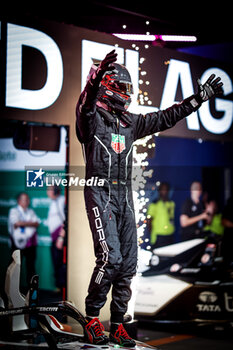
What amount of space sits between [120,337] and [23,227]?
3966 millimetres

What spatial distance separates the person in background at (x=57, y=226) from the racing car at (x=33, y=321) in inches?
152

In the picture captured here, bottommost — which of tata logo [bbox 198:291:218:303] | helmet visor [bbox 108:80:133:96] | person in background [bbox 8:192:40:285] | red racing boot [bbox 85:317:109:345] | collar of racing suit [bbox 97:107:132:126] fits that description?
tata logo [bbox 198:291:218:303]

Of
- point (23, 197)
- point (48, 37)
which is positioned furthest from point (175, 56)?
point (23, 197)

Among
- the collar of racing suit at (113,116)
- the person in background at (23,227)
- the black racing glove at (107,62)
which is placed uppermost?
the black racing glove at (107,62)

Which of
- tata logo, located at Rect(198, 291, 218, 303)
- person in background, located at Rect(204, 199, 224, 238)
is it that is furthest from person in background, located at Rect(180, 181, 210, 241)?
tata logo, located at Rect(198, 291, 218, 303)

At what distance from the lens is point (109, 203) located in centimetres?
401

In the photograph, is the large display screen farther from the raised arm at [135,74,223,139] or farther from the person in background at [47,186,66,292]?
the person in background at [47,186,66,292]

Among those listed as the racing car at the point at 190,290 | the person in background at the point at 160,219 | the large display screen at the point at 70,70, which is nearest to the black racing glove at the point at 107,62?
the large display screen at the point at 70,70

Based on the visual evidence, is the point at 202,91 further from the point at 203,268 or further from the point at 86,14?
the point at 86,14

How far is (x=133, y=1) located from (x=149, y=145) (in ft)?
6.11

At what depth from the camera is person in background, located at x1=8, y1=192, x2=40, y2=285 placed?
7.57 m

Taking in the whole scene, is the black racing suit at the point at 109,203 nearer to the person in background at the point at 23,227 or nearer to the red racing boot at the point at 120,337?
the red racing boot at the point at 120,337

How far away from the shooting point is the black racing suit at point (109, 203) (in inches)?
153

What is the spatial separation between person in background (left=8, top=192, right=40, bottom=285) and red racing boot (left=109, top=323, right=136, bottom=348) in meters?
3.57
